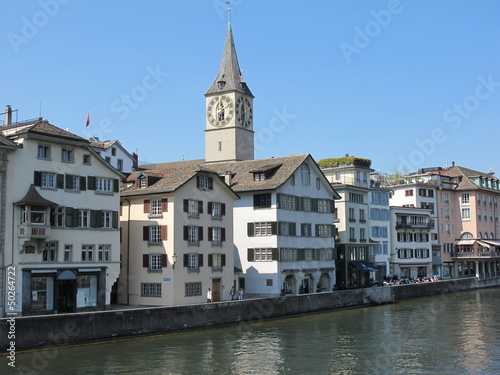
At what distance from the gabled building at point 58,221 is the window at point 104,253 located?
7 centimetres

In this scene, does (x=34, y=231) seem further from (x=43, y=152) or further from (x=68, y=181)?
(x=43, y=152)

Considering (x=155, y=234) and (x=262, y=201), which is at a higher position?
(x=262, y=201)

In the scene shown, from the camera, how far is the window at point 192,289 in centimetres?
5381

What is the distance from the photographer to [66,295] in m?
47.1

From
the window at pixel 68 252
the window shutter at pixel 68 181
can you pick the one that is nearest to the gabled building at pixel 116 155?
the window shutter at pixel 68 181

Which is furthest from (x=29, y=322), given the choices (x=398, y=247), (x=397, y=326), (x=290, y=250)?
(x=398, y=247)

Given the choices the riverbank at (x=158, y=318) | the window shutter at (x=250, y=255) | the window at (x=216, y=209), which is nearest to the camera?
the riverbank at (x=158, y=318)

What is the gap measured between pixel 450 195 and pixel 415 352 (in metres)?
75.2

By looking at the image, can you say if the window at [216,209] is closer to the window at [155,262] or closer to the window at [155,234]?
the window at [155,234]

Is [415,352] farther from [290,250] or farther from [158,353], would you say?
[290,250]

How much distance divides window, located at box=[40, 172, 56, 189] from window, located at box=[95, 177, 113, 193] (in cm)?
377

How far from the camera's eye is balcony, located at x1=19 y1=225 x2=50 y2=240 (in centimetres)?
4311

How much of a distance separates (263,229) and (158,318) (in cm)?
2252

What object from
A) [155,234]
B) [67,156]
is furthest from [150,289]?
[67,156]
